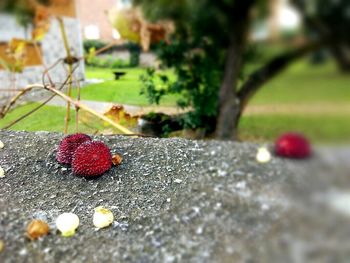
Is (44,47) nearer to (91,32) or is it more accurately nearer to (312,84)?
(91,32)

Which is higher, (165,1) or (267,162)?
(165,1)

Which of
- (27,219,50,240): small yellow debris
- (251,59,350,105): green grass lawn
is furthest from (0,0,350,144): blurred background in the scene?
(27,219,50,240): small yellow debris

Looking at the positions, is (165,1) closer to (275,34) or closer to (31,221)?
(275,34)

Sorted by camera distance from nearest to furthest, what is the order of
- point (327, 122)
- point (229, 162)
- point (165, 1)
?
point (327, 122) → point (165, 1) → point (229, 162)

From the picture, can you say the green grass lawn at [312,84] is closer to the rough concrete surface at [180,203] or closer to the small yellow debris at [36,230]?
the rough concrete surface at [180,203]

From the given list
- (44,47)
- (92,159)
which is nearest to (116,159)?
(92,159)

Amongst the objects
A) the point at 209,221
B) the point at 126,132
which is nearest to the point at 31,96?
the point at 126,132
